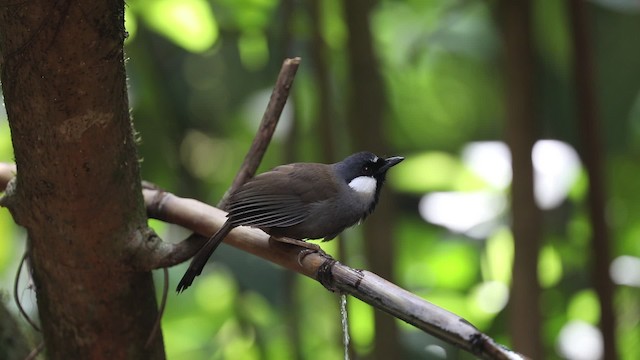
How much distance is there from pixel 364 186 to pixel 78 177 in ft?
1.98

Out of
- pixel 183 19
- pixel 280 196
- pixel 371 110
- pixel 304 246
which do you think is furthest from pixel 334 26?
pixel 304 246

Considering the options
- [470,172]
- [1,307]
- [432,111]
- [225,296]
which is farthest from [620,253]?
[1,307]

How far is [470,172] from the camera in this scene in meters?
2.65

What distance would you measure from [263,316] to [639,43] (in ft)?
4.13

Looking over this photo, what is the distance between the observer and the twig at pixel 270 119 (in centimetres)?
164

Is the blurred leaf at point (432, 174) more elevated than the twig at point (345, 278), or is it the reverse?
the twig at point (345, 278)

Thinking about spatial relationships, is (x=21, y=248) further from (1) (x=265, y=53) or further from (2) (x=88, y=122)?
(2) (x=88, y=122)

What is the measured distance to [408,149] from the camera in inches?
107

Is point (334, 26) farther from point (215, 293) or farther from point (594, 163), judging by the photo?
point (594, 163)

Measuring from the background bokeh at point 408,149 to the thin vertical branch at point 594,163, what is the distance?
1.16ft

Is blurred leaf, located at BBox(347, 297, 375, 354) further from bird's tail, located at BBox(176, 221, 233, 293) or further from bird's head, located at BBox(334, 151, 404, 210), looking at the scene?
bird's tail, located at BBox(176, 221, 233, 293)

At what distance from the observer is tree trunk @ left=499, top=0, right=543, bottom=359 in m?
1.81

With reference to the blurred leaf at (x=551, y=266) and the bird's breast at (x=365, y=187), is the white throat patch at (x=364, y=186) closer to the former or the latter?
the bird's breast at (x=365, y=187)

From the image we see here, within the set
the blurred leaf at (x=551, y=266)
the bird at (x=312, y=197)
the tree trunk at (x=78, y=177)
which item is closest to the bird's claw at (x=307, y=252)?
the bird at (x=312, y=197)
